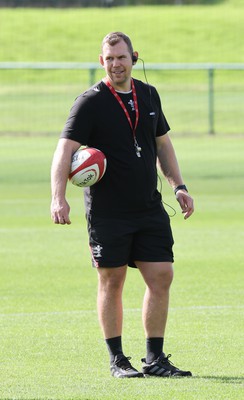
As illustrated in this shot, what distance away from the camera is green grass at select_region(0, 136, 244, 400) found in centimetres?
810

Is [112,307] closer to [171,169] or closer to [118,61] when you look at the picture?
[171,169]

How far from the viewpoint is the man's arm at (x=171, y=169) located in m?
8.96

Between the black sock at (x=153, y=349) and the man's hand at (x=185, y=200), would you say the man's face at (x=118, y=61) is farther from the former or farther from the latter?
the black sock at (x=153, y=349)

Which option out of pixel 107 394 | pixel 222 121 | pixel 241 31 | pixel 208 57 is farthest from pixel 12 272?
pixel 241 31

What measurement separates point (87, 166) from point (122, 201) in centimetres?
43

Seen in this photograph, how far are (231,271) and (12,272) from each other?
2322mm

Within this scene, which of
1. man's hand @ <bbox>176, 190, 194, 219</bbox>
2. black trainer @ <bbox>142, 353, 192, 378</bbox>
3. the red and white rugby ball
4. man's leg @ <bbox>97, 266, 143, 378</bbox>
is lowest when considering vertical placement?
black trainer @ <bbox>142, 353, 192, 378</bbox>

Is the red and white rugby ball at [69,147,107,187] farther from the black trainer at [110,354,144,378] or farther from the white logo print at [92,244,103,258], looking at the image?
the black trainer at [110,354,144,378]

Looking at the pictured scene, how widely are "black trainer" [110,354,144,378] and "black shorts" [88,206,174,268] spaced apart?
2.07 feet

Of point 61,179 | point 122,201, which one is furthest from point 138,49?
→ point 61,179

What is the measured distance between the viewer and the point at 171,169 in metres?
9.02

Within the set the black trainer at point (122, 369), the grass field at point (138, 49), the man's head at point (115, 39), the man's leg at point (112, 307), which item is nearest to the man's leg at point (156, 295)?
the man's leg at point (112, 307)

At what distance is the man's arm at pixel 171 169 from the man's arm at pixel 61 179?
2.54 ft

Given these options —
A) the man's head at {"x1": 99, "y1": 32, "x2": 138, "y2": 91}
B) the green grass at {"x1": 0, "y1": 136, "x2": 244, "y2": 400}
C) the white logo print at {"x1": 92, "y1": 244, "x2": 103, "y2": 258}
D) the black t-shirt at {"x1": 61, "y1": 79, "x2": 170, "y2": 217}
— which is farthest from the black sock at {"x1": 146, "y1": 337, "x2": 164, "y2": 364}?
the man's head at {"x1": 99, "y1": 32, "x2": 138, "y2": 91}
